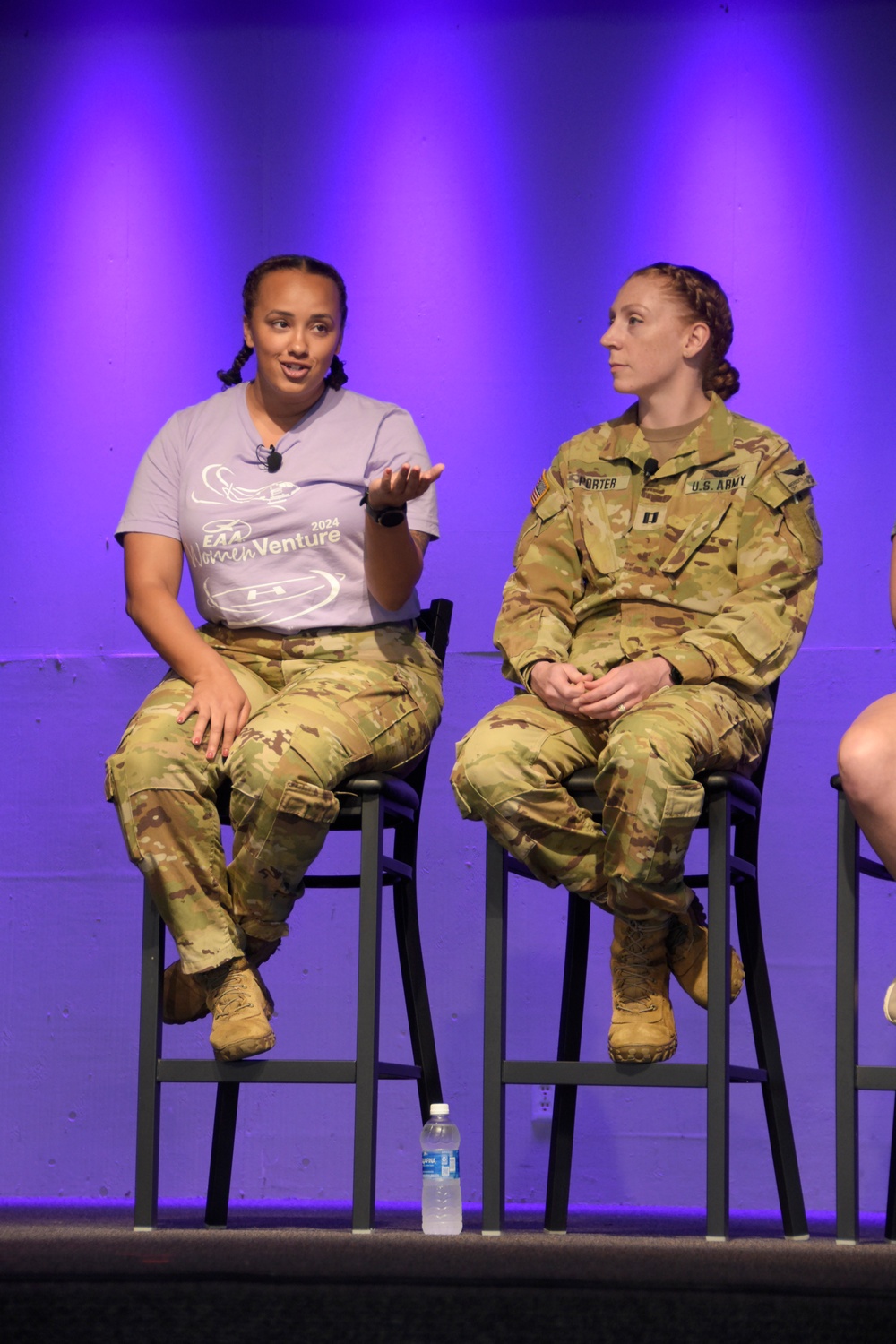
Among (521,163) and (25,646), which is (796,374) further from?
(25,646)

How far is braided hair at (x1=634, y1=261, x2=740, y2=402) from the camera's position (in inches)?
109

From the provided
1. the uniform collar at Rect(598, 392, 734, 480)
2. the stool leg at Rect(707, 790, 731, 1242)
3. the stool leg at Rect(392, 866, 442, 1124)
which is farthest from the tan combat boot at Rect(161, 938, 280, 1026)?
the uniform collar at Rect(598, 392, 734, 480)

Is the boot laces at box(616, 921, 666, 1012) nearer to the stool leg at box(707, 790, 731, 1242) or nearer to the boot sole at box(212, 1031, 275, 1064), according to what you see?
the stool leg at box(707, 790, 731, 1242)

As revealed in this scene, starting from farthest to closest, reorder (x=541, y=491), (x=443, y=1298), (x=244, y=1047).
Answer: (x=541, y=491)
(x=244, y=1047)
(x=443, y=1298)

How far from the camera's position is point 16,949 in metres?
3.56

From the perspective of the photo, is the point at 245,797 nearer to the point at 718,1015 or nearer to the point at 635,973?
the point at 635,973

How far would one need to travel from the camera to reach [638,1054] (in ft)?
7.51

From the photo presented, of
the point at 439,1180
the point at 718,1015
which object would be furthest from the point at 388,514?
the point at 439,1180

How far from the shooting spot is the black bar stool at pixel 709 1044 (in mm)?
2281

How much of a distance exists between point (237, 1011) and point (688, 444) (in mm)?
1181

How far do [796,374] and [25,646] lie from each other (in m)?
1.83

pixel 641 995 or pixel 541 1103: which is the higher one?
pixel 641 995

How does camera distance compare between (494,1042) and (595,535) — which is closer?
(494,1042)

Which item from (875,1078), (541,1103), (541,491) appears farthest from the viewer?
(541,1103)
